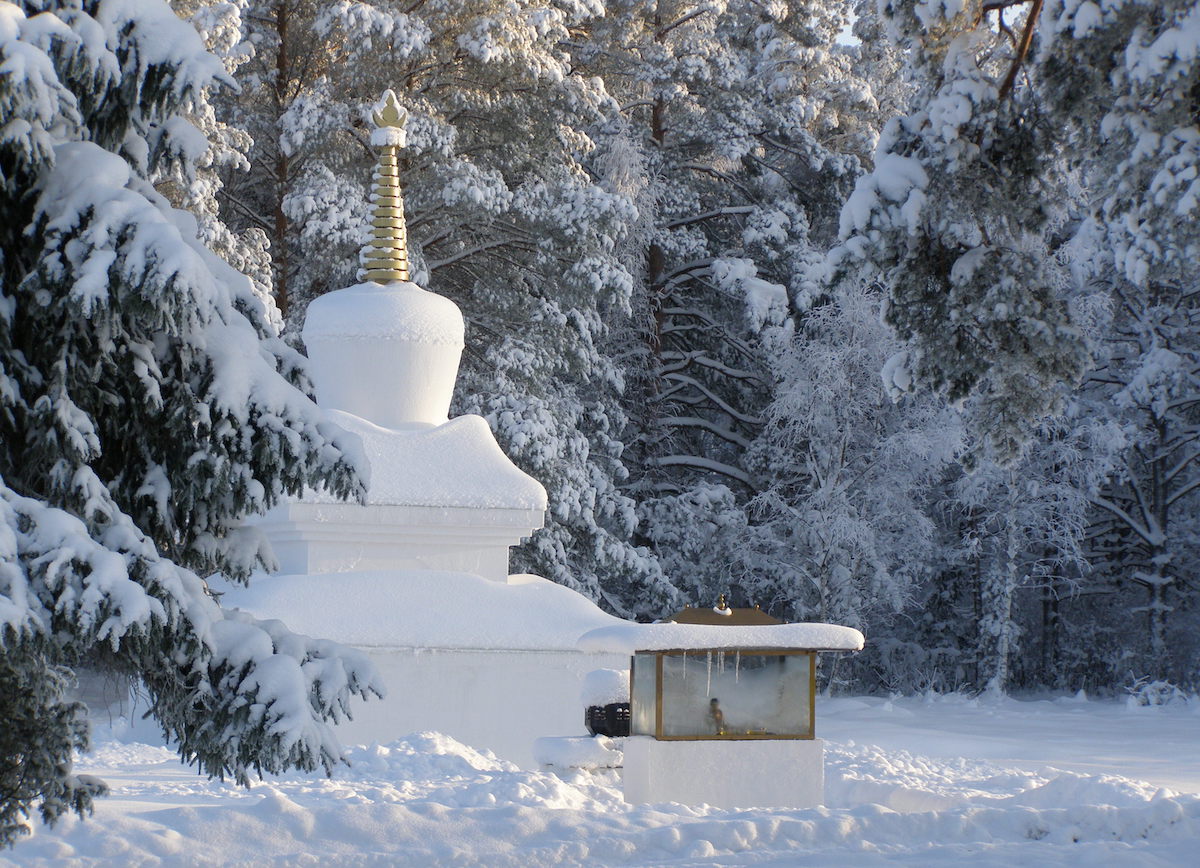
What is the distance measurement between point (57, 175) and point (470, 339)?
17808 mm

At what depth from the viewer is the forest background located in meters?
20.1

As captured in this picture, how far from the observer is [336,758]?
4484mm

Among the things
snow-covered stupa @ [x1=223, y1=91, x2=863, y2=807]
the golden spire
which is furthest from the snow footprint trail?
the golden spire

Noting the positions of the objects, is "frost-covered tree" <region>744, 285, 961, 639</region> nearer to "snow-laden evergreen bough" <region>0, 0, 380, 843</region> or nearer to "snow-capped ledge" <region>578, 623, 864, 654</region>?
"snow-capped ledge" <region>578, 623, 864, 654</region>

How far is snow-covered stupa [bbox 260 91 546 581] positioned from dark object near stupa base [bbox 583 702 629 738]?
203 centimetres

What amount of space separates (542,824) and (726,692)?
280 centimetres

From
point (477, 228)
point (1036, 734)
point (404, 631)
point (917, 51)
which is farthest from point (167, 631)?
point (477, 228)

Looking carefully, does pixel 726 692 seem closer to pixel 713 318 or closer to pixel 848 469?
pixel 848 469

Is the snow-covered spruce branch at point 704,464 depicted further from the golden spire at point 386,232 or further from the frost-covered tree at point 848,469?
the golden spire at point 386,232

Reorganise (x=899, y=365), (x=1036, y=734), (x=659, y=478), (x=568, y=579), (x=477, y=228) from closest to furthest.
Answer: (x=899, y=365)
(x=1036, y=734)
(x=568, y=579)
(x=477, y=228)
(x=659, y=478)

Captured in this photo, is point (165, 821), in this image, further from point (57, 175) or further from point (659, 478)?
point (659, 478)

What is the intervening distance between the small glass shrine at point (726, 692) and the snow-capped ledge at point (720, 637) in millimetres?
72

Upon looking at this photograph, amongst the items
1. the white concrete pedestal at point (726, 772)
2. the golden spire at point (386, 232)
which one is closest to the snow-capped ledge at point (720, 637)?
the white concrete pedestal at point (726, 772)

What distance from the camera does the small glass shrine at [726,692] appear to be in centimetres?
1008
